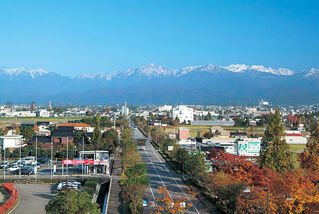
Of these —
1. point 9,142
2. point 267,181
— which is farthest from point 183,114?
point 267,181

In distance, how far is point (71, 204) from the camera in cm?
1392

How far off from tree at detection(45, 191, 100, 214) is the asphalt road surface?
4933 millimetres

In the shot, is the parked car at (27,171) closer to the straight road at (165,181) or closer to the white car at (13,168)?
the white car at (13,168)

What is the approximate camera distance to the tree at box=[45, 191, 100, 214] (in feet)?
45.5

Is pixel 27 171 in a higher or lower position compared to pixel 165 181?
higher

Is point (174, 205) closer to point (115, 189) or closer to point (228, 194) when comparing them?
point (228, 194)

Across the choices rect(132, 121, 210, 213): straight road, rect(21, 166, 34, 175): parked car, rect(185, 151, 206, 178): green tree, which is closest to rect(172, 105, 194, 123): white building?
rect(132, 121, 210, 213): straight road

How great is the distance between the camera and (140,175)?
20.6 meters

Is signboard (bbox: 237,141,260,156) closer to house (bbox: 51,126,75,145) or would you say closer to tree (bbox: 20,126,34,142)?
house (bbox: 51,126,75,145)

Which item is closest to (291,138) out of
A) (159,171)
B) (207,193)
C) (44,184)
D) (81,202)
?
(159,171)

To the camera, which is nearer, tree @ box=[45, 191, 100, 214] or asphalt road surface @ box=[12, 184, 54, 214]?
tree @ box=[45, 191, 100, 214]

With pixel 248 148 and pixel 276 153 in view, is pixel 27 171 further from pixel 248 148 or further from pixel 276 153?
pixel 276 153

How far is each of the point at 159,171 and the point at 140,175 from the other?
8769mm

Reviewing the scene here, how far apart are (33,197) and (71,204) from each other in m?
8.57
